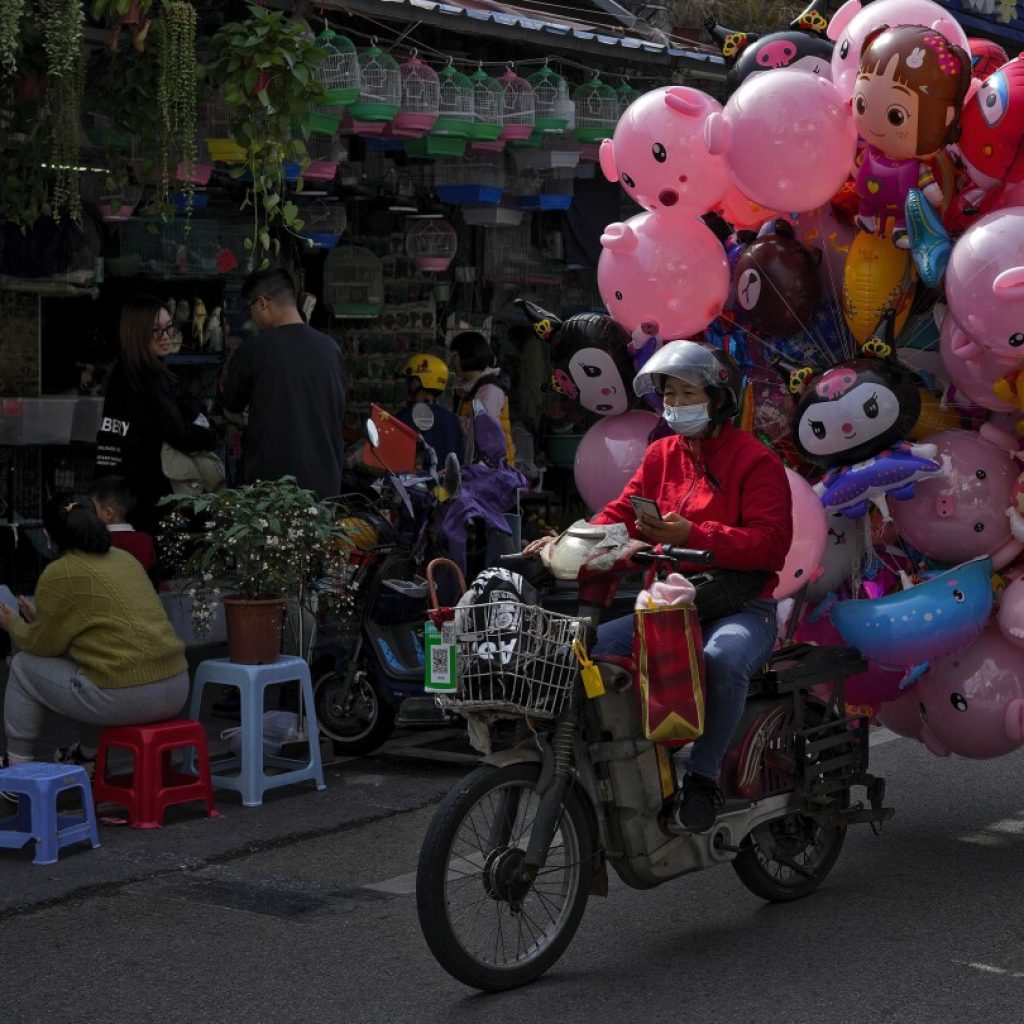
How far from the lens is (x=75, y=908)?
6.08m

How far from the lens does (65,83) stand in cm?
757

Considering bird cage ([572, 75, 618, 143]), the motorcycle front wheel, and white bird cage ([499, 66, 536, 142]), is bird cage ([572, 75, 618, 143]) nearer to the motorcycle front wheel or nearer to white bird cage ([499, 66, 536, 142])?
white bird cage ([499, 66, 536, 142])

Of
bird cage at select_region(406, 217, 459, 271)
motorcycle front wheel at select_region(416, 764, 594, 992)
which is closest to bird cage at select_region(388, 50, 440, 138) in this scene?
bird cage at select_region(406, 217, 459, 271)

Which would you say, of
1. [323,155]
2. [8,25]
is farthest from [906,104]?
[323,155]

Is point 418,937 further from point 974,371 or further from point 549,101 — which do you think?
point 549,101

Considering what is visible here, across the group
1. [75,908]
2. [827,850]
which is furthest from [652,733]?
[75,908]

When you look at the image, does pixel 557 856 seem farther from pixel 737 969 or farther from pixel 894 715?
pixel 894 715

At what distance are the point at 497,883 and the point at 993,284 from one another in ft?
9.09

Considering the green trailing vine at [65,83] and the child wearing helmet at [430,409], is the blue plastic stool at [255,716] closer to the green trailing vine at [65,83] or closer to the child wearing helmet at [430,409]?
the green trailing vine at [65,83]

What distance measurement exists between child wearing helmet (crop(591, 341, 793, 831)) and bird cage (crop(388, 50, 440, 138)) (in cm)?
498

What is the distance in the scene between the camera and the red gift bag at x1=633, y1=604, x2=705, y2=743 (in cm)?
530

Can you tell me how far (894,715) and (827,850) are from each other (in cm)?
109

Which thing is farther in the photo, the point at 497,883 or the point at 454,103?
the point at 454,103

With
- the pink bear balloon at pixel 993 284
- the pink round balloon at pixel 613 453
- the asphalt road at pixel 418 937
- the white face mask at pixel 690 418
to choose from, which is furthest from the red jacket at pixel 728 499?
the pink round balloon at pixel 613 453
